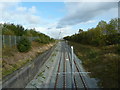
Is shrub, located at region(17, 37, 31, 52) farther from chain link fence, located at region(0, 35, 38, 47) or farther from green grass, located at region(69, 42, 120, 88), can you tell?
green grass, located at region(69, 42, 120, 88)

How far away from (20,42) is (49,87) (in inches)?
562

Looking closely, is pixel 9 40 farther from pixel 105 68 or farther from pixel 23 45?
pixel 105 68

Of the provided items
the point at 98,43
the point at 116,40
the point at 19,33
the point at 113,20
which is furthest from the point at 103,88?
the point at 113,20

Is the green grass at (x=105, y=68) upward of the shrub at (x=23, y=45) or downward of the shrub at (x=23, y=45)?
downward

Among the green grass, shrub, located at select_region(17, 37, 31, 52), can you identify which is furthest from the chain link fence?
the green grass

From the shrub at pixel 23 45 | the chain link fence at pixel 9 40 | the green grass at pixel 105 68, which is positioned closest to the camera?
the green grass at pixel 105 68

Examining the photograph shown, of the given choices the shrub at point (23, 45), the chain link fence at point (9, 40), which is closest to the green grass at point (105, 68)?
the shrub at point (23, 45)

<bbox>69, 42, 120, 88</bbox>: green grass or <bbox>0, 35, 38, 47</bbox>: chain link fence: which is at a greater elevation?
<bbox>0, 35, 38, 47</bbox>: chain link fence

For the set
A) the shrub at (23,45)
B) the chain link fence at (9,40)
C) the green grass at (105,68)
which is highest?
the chain link fence at (9,40)

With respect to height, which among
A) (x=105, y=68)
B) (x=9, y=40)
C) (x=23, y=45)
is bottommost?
(x=105, y=68)

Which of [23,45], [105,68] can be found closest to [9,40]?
[23,45]

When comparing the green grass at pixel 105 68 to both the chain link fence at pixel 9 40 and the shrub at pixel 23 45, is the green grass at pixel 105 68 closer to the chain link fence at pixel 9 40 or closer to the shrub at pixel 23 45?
the shrub at pixel 23 45

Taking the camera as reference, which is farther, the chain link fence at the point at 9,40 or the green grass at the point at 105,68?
the chain link fence at the point at 9,40

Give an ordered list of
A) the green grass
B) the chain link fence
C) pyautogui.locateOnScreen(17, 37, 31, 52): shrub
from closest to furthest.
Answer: the green grass, the chain link fence, pyautogui.locateOnScreen(17, 37, 31, 52): shrub
